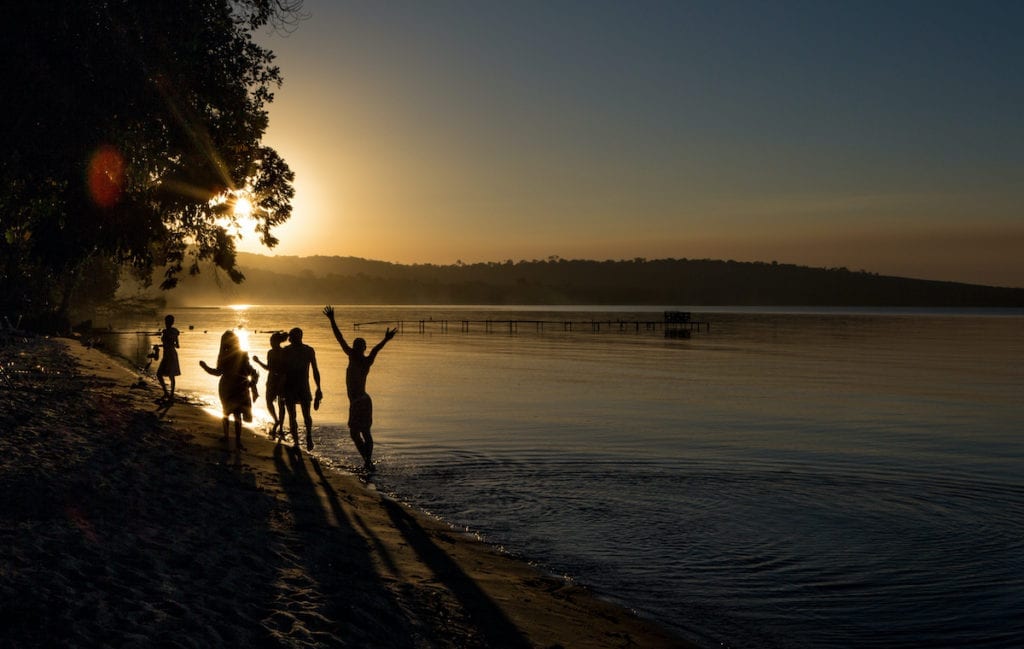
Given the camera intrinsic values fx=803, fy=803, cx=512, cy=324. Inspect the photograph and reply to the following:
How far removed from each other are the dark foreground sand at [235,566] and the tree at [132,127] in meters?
4.18

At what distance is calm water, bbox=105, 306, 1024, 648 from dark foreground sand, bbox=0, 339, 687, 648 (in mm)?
1164

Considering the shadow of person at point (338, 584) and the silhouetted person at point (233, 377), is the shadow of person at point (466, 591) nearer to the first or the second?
the shadow of person at point (338, 584)

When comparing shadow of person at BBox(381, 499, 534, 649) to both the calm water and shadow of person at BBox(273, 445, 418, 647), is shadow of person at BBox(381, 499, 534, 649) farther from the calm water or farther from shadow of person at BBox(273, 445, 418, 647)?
the calm water

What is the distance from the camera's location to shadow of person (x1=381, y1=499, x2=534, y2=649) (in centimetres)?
691

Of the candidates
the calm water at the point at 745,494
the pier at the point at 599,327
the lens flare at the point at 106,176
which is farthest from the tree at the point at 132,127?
the pier at the point at 599,327

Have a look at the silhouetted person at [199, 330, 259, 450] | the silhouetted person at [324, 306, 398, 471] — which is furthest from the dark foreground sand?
the silhouetted person at [199, 330, 259, 450]

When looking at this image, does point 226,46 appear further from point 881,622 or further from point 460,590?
point 881,622

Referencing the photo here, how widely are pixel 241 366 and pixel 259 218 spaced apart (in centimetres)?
771

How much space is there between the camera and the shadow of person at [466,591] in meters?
6.91

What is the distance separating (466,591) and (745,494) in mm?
7901

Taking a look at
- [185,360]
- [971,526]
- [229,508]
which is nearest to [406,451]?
[229,508]

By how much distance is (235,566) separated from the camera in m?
7.59

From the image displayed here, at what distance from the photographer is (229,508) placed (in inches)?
392

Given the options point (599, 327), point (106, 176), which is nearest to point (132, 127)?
point (106, 176)
